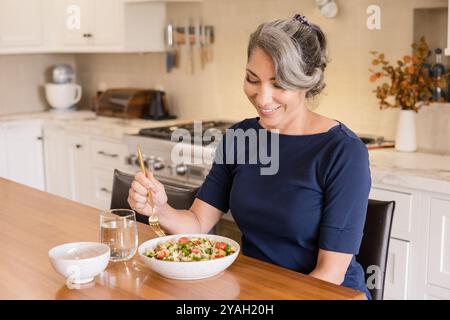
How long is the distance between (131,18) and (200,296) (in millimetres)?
3048

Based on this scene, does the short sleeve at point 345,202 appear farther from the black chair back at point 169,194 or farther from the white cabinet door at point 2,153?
the white cabinet door at point 2,153

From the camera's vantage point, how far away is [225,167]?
199 cm

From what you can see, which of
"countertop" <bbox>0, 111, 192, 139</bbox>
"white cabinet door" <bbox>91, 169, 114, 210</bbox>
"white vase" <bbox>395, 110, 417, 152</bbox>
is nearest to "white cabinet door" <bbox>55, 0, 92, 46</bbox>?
"countertop" <bbox>0, 111, 192, 139</bbox>

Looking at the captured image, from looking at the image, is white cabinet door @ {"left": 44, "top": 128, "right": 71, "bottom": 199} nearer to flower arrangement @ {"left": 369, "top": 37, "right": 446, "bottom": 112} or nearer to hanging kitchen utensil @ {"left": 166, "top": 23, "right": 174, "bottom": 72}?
hanging kitchen utensil @ {"left": 166, "top": 23, "right": 174, "bottom": 72}

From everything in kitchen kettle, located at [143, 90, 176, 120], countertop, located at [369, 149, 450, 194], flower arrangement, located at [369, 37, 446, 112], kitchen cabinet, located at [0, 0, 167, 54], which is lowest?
countertop, located at [369, 149, 450, 194]

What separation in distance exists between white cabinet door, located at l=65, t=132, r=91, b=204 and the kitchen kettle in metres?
0.46

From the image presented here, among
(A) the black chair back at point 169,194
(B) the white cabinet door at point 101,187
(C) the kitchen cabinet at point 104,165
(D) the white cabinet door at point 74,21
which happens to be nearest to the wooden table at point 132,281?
(A) the black chair back at point 169,194

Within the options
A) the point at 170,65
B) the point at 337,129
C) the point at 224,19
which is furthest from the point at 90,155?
the point at 337,129

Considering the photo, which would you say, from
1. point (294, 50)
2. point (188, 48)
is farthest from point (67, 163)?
point (294, 50)

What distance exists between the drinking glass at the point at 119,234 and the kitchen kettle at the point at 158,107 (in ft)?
9.04

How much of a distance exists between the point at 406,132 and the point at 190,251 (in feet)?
6.03

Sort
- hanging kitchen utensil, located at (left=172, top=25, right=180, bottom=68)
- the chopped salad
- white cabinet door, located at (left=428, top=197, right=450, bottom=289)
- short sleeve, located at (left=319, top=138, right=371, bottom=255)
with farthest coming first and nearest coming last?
hanging kitchen utensil, located at (left=172, top=25, right=180, bottom=68) < white cabinet door, located at (left=428, top=197, right=450, bottom=289) < short sleeve, located at (left=319, top=138, right=371, bottom=255) < the chopped salad

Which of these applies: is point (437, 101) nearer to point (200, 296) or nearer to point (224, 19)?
point (224, 19)

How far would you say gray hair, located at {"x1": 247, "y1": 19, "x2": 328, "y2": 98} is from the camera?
1.66 metres
